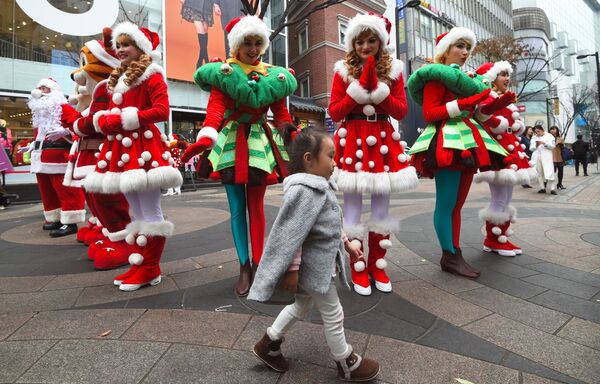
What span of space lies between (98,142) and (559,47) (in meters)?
79.9

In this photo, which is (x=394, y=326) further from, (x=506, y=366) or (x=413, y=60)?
(x=413, y=60)

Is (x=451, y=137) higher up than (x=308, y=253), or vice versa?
(x=451, y=137)

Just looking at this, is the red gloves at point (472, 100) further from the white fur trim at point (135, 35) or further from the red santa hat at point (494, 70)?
the white fur trim at point (135, 35)

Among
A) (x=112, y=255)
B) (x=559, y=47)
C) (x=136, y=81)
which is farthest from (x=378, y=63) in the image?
(x=559, y=47)

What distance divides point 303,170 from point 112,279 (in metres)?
2.38

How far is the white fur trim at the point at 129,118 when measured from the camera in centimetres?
284

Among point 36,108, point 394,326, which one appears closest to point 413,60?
point 36,108

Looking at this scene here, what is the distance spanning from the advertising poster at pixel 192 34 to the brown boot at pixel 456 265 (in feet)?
49.5

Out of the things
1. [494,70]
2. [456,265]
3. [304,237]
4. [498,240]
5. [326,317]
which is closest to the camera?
[304,237]

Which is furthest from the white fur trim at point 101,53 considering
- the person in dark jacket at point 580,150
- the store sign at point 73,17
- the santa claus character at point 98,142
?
the person in dark jacket at point 580,150

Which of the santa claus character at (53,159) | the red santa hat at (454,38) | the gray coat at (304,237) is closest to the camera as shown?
the gray coat at (304,237)

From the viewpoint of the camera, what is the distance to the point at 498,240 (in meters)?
3.80

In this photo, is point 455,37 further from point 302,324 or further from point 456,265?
point 302,324

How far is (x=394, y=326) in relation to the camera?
88.4 inches
